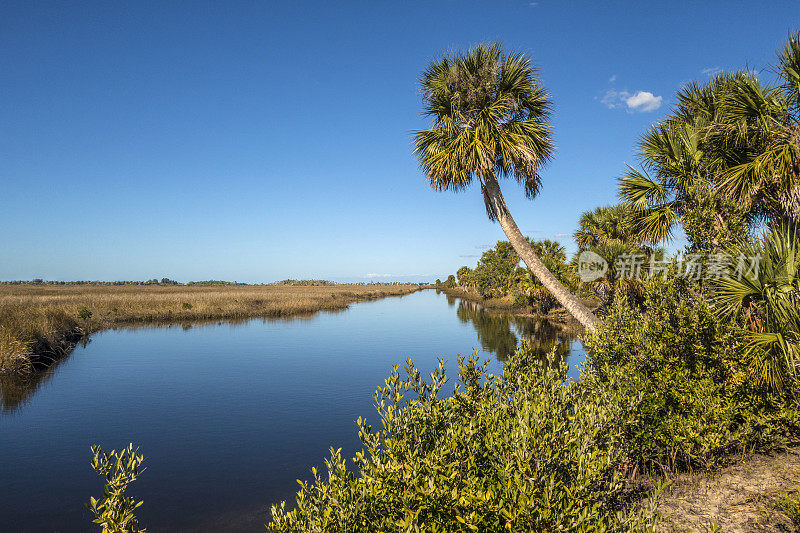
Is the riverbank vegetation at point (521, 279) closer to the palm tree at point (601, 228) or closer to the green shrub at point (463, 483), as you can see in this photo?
the palm tree at point (601, 228)

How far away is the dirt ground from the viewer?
4.70 m

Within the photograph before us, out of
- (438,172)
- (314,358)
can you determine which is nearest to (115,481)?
(438,172)

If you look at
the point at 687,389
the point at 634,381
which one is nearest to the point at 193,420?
the point at 634,381

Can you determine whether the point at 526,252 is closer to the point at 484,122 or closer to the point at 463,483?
the point at 484,122

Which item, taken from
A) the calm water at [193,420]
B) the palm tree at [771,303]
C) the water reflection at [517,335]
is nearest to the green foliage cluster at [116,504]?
the calm water at [193,420]

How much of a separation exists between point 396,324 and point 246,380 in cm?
2142

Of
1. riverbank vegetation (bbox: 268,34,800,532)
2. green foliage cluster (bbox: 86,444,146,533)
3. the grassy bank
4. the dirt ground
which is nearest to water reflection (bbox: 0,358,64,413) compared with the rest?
the grassy bank

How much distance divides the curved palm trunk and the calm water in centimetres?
683

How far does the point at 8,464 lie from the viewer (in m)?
9.20

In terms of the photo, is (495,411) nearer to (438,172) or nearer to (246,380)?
(438,172)

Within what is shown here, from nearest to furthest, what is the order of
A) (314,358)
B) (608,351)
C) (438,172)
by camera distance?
(608,351) → (438,172) → (314,358)

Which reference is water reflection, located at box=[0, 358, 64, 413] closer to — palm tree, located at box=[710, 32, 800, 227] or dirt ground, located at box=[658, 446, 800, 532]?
dirt ground, located at box=[658, 446, 800, 532]

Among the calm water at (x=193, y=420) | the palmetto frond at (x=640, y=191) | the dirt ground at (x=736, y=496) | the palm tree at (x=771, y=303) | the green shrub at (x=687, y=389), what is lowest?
the calm water at (x=193, y=420)

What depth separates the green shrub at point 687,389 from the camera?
5.72 meters
